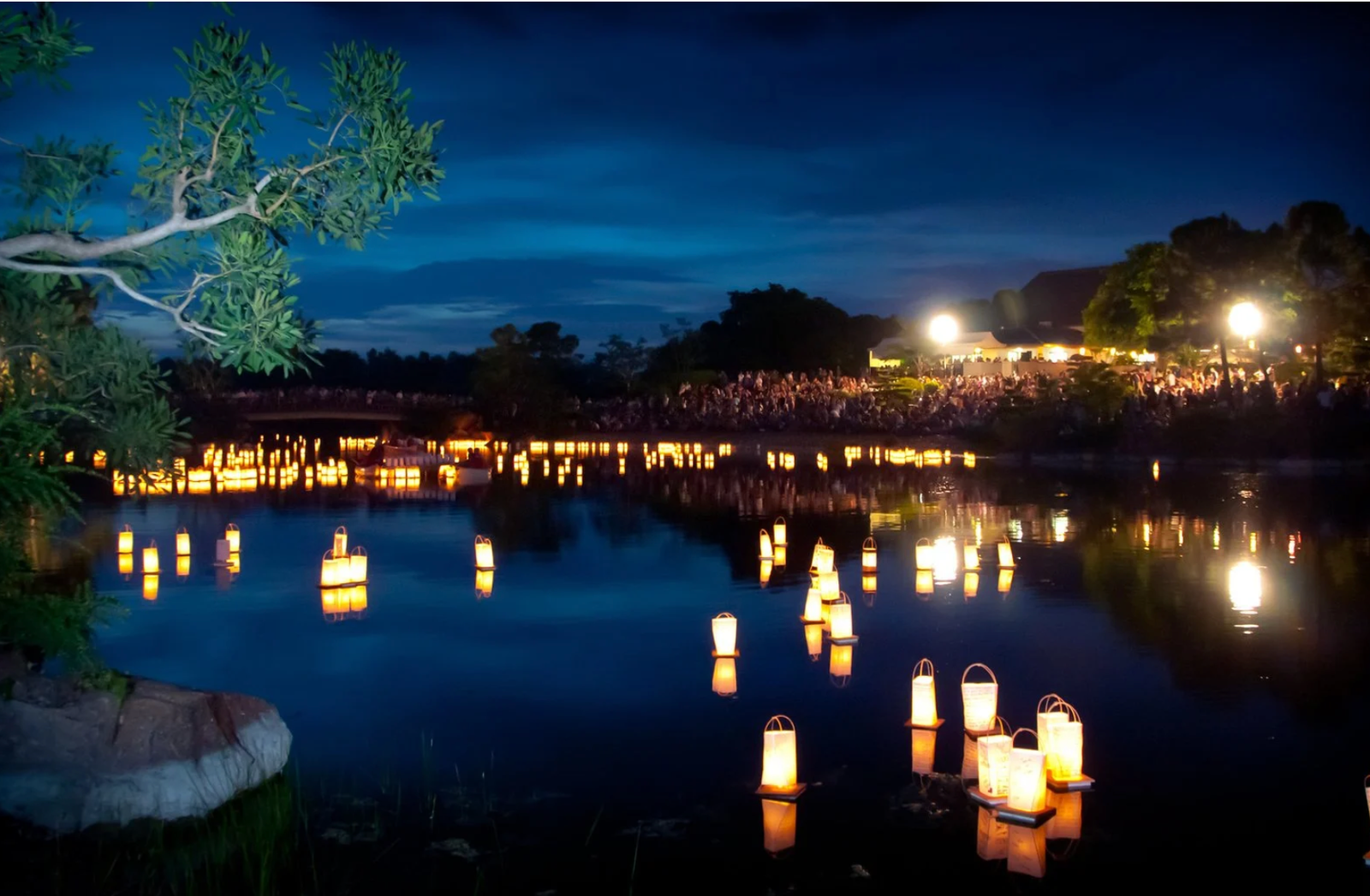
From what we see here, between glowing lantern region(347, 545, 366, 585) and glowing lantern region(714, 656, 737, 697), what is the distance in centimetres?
657

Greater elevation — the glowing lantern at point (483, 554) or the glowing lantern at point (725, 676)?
the glowing lantern at point (483, 554)

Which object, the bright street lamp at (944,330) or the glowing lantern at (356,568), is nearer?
the glowing lantern at (356,568)

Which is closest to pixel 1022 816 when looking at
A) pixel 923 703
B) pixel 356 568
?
pixel 923 703

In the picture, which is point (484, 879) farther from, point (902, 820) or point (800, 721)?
point (800, 721)

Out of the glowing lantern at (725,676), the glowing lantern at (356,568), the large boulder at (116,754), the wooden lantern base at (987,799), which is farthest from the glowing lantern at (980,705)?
the glowing lantern at (356,568)

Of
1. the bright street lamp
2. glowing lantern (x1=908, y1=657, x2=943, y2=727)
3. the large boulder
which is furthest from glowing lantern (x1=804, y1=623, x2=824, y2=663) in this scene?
the bright street lamp

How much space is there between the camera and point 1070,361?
2335 inches

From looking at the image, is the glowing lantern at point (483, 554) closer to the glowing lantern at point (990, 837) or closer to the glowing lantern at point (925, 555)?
the glowing lantern at point (925, 555)

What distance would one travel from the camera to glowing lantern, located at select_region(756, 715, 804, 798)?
787 centimetres

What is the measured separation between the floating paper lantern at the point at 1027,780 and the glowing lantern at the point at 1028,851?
12 cm

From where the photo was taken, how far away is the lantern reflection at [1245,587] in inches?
563

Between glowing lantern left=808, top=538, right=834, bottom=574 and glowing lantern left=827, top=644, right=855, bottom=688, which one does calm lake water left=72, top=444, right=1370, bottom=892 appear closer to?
glowing lantern left=827, top=644, right=855, bottom=688

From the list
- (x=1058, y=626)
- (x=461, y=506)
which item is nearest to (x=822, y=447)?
(x=461, y=506)

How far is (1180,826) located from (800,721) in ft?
9.98
